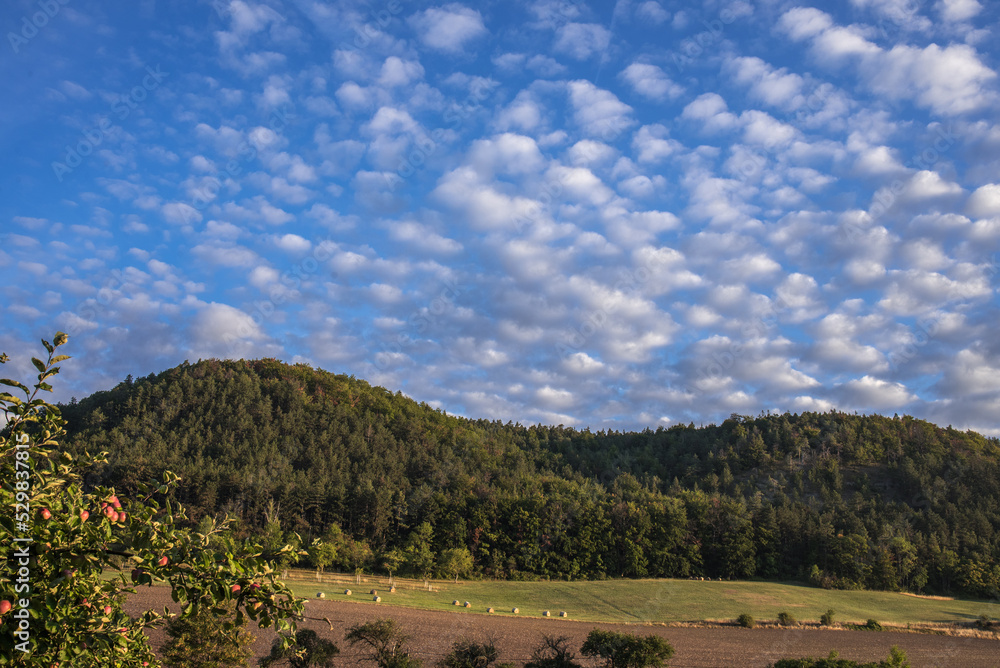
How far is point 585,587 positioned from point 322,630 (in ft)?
155

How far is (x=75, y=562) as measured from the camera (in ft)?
14.1

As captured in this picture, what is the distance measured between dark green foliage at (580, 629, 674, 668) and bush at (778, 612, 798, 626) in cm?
4036

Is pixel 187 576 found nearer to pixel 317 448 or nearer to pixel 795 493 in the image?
pixel 317 448

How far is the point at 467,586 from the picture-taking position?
7606 centimetres

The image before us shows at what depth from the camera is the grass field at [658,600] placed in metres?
61.6

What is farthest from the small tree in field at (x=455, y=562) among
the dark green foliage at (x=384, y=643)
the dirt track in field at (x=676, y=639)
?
the dark green foliage at (x=384, y=643)

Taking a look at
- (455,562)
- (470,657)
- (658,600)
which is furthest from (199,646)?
(455,562)

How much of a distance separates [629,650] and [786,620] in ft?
138

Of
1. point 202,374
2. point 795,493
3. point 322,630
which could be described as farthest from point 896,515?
point 202,374

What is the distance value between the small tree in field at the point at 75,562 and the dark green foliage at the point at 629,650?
25762 millimetres

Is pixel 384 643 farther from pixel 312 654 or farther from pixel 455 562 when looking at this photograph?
pixel 455 562

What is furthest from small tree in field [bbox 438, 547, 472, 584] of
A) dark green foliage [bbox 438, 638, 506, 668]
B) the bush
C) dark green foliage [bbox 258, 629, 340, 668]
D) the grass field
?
dark green foliage [bbox 258, 629, 340, 668]

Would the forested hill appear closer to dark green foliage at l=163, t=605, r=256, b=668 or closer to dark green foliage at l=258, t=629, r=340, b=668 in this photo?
dark green foliage at l=258, t=629, r=340, b=668

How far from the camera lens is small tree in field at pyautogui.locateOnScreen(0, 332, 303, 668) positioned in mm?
4445
